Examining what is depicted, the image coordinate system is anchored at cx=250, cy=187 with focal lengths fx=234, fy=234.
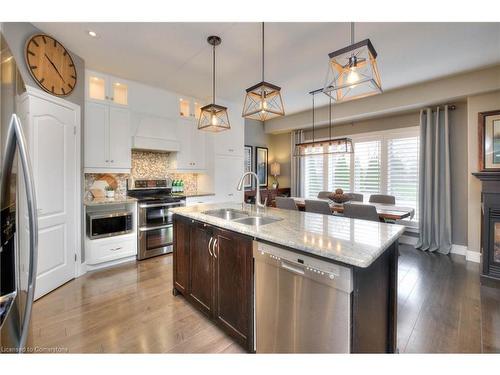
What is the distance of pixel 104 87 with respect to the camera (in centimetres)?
335

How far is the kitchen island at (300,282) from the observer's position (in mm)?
1166

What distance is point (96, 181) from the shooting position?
360 centimetres

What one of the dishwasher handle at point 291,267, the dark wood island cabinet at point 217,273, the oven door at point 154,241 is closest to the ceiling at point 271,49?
the dark wood island cabinet at point 217,273

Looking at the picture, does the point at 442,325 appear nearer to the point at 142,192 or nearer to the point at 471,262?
the point at 471,262

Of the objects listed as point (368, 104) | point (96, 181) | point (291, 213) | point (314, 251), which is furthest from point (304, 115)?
point (314, 251)

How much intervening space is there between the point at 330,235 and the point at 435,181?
3.55 m

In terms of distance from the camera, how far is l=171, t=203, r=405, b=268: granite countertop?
3.80ft

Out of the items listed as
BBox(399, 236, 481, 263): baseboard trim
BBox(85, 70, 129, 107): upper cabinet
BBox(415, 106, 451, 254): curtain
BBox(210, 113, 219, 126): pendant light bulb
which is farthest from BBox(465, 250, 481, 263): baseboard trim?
BBox(85, 70, 129, 107): upper cabinet

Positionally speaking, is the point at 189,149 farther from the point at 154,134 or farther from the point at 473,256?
the point at 473,256

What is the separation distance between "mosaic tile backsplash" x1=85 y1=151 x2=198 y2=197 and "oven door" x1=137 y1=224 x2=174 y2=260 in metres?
0.83

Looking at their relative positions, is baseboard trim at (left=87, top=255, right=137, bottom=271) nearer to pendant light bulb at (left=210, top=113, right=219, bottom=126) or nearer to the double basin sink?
the double basin sink

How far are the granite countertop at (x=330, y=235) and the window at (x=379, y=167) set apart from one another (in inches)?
123

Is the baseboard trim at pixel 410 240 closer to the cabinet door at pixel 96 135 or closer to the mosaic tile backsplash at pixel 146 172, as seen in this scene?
the mosaic tile backsplash at pixel 146 172
